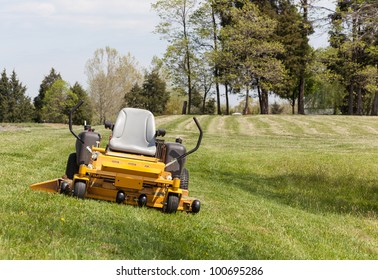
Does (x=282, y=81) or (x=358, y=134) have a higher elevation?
(x=282, y=81)

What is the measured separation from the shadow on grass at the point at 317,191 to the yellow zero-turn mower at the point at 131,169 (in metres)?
5.53

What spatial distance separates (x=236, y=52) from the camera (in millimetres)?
55906

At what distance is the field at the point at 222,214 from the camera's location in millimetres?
6477

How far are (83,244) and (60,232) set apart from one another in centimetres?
53

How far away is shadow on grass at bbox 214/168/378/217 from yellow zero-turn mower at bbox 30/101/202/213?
18.1 ft

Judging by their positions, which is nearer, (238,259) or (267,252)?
(238,259)

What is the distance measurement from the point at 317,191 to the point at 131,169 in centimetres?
936

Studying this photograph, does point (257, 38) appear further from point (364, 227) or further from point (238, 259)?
point (238, 259)

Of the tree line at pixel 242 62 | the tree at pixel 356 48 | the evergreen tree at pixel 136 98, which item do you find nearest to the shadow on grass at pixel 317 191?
the tree at pixel 356 48

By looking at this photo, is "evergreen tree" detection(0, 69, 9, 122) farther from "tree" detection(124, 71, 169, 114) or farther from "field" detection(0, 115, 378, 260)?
"field" detection(0, 115, 378, 260)

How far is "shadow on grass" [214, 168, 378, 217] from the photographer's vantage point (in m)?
14.8

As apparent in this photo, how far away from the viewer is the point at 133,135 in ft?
33.5

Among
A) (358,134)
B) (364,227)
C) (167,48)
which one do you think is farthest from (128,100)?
(364,227)

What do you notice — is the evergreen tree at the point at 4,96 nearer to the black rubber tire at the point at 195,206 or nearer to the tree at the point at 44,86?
the tree at the point at 44,86
